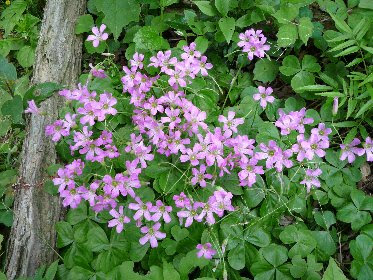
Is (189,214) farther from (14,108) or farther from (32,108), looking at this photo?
(14,108)

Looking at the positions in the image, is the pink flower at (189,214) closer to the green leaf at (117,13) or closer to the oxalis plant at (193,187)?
the oxalis plant at (193,187)

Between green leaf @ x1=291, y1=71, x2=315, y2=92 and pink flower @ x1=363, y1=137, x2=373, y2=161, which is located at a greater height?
green leaf @ x1=291, y1=71, x2=315, y2=92

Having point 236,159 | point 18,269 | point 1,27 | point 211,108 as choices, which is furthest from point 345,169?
point 1,27

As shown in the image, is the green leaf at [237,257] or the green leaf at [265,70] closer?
the green leaf at [237,257]

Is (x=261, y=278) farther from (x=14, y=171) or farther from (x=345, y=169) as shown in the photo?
(x=14, y=171)

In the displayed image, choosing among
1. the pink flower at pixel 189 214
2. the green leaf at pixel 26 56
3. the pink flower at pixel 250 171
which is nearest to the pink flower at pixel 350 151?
the pink flower at pixel 250 171

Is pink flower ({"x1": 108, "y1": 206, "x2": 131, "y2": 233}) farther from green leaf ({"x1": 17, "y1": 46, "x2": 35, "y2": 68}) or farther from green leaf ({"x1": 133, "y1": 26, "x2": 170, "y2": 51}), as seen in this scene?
green leaf ({"x1": 17, "y1": 46, "x2": 35, "y2": 68})

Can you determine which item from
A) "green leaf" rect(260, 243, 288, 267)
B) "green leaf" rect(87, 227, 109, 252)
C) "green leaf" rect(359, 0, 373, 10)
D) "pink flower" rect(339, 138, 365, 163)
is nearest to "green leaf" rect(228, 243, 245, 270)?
"green leaf" rect(260, 243, 288, 267)
